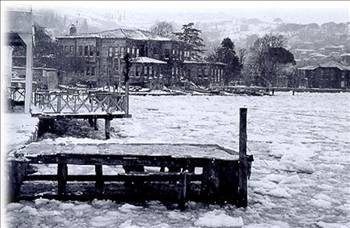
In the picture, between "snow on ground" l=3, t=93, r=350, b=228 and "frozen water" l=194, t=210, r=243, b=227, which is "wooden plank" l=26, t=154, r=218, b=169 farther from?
"frozen water" l=194, t=210, r=243, b=227

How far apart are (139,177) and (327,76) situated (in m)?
100

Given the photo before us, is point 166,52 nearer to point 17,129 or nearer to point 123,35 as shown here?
point 123,35

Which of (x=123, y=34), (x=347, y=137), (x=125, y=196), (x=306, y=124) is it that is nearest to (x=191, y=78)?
(x=123, y=34)

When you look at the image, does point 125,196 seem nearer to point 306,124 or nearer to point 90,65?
point 306,124

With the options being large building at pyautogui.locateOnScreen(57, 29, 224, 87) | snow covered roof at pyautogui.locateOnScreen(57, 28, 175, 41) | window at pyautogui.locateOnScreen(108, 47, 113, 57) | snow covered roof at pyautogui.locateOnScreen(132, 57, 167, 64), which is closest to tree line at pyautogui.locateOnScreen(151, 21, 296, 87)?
large building at pyautogui.locateOnScreen(57, 29, 224, 87)

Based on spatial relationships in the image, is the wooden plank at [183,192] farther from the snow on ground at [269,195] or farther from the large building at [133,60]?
the large building at [133,60]

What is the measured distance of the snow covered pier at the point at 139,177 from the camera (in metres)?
10.9

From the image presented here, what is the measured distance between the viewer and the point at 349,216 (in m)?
10.4

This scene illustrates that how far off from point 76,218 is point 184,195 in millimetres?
2318

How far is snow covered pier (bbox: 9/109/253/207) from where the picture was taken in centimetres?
1086

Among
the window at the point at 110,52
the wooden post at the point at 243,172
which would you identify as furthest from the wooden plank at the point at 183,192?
the window at the point at 110,52

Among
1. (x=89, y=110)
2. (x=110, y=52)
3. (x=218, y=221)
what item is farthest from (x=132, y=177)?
(x=110, y=52)

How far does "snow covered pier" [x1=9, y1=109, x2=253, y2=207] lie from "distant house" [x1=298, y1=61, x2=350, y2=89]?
319 ft

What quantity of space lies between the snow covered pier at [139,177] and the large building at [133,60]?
191 feet
